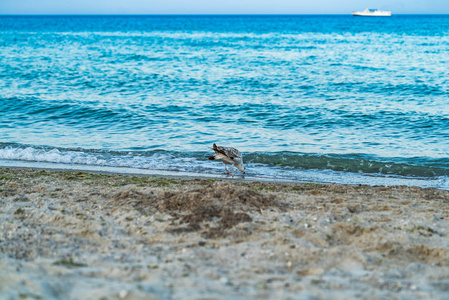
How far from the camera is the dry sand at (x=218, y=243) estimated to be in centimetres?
409

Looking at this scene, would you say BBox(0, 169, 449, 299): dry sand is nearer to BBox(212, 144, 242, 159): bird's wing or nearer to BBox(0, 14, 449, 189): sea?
BBox(212, 144, 242, 159): bird's wing

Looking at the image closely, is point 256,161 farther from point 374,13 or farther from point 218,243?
point 374,13

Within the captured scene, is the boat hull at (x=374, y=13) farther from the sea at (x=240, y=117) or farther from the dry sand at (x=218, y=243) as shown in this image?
the dry sand at (x=218, y=243)

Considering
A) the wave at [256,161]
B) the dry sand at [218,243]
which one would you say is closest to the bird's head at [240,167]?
the wave at [256,161]

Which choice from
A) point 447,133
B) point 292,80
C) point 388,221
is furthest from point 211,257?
point 292,80

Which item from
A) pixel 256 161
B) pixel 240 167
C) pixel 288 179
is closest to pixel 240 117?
pixel 256 161

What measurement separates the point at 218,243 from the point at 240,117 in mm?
10824

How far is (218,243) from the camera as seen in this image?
5.37 m

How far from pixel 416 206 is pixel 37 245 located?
5190 mm

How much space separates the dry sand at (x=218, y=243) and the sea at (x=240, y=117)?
3.07m

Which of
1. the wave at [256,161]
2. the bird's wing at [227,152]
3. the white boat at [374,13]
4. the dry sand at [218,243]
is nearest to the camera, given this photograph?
the dry sand at [218,243]

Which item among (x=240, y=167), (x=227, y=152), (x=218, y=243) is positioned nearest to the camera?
(x=218, y=243)

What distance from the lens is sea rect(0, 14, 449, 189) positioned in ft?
36.4

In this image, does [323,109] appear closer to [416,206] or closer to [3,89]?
[416,206]
